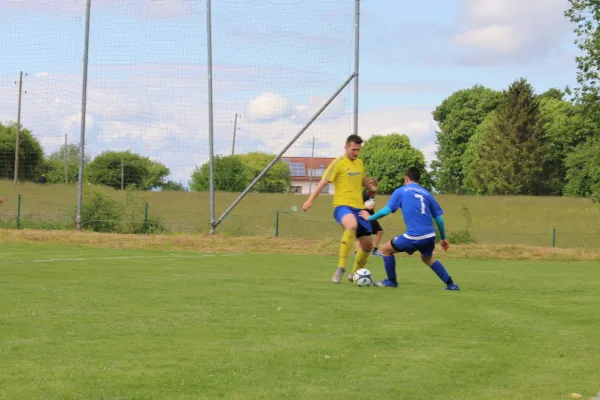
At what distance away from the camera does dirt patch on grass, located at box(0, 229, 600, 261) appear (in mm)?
23047

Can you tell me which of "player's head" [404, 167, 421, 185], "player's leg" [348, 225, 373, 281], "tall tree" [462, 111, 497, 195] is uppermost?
"tall tree" [462, 111, 497, 195]

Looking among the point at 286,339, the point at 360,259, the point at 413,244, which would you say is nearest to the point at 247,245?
the point at 360,259

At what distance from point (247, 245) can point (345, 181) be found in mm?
10822

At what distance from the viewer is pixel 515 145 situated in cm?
7925

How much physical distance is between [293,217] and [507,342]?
24215 mm

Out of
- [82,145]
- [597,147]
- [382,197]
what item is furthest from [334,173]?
[382,197]

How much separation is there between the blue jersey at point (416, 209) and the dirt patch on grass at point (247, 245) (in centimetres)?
1098

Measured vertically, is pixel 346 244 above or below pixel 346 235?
below

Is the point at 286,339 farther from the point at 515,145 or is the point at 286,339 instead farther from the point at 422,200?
the point at 515,145

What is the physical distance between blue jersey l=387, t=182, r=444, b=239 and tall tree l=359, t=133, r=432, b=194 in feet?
300

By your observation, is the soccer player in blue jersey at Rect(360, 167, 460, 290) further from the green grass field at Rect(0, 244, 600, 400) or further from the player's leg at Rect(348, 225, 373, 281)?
the player's leg at Rect(348, 225, 373, 281)

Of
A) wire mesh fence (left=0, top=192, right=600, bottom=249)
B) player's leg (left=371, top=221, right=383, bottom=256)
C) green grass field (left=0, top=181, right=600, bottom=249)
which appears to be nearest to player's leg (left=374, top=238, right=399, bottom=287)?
player's leg (left=371, top=221, right=383, bottom=256)

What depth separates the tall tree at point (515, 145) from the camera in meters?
79.2

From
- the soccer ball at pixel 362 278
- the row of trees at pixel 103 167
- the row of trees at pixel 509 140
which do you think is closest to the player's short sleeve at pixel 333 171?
the soccer ball at pixel 362 278
